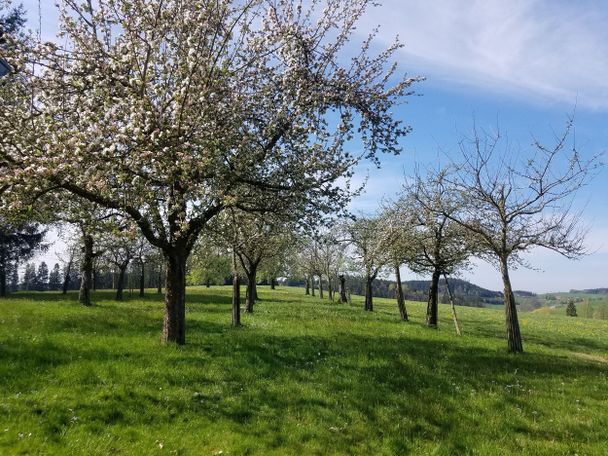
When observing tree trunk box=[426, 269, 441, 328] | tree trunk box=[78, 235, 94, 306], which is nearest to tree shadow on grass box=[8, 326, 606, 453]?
tree trunk box=[426, 269, 441, 328]

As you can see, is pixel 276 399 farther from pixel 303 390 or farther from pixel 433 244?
pixel 433 244

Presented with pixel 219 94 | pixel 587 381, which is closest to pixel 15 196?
pixel 219 94

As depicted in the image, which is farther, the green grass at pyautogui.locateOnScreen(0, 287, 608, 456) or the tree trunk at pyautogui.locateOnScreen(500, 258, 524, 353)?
the tree trunk at pyautogui.locateOnScreen(500, 258, 524, 353)

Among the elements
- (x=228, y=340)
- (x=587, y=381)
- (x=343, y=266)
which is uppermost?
(x=343, y=266)

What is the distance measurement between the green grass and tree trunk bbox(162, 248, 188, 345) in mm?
634

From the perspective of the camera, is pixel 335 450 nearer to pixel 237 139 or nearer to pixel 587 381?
pixel 237 139

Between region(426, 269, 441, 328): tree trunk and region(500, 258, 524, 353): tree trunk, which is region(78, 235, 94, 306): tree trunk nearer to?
region(426, 269, 441, 328): tree trunk

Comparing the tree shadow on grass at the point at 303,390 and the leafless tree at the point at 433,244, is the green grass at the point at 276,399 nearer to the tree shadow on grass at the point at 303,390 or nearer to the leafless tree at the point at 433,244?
the tree shadow on grass at the point at 303,390

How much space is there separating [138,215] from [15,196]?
12.6 ft

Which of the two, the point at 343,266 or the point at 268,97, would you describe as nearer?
the point at 268,97

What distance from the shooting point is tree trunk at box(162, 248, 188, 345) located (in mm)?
16141

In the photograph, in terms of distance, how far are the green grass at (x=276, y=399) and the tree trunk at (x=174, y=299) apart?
0.63 m

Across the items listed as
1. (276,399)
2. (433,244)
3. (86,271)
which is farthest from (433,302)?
(86,271)

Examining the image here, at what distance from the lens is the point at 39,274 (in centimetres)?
14900
